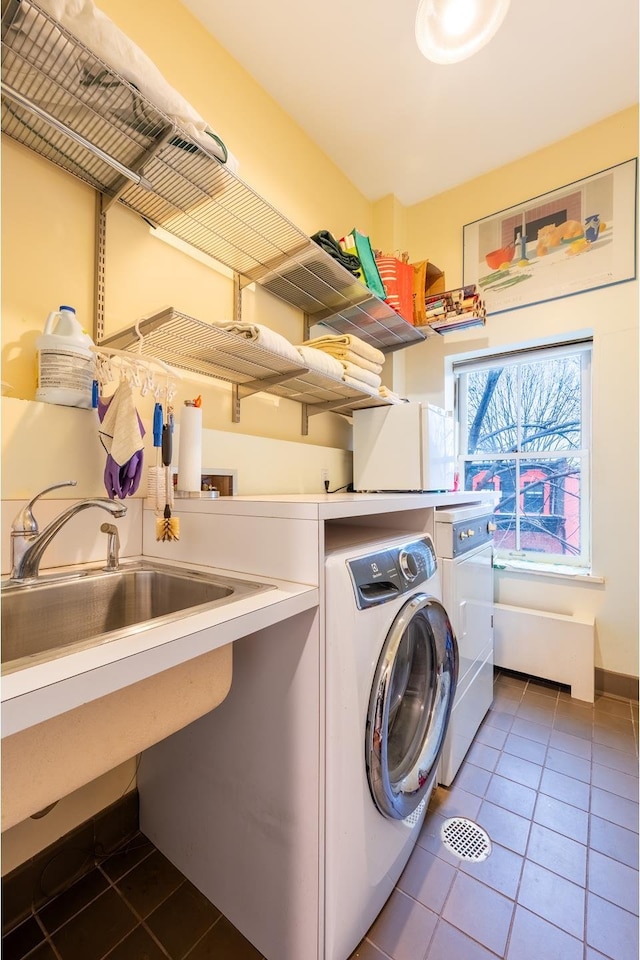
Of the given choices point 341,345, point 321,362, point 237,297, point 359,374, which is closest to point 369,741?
point 321,362

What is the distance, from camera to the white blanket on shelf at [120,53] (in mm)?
846

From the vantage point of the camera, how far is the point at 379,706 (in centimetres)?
94

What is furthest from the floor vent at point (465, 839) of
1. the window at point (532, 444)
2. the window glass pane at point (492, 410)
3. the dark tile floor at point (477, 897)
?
the window glass pane at point (492, 410)

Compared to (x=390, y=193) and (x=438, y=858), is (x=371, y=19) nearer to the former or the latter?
(x=390, y=193)

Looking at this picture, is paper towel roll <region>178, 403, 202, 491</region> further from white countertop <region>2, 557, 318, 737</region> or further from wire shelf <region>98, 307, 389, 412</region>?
white countertop <region>2, 557, 318, 737</region>

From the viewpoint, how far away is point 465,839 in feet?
4.12

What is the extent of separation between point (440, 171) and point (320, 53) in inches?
41.9

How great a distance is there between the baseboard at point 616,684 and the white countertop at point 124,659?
2238 millimetres

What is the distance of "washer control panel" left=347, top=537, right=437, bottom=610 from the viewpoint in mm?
945

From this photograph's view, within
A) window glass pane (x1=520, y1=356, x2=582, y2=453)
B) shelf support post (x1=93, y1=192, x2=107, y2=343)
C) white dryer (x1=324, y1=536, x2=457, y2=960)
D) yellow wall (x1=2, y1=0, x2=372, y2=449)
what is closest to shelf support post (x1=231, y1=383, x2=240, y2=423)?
yellow wall (x1=2, y1=0, x2=372, y2=449)

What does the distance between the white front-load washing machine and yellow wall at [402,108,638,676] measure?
1576 mm

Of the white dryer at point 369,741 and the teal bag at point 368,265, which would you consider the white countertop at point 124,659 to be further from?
the teal bag at point 368,265

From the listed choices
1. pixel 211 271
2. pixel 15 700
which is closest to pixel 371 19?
pixel 211 271

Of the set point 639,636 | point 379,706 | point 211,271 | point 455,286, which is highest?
point 455,286
